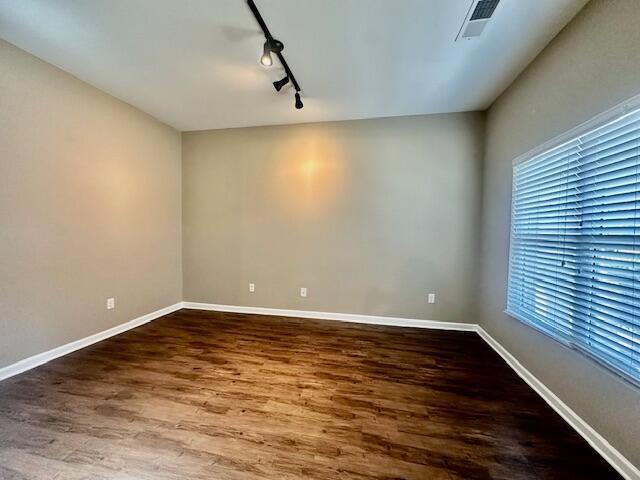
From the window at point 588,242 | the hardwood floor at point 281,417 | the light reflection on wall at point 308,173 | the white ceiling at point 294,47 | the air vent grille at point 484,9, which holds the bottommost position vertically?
the hardwood floor at point 281,417

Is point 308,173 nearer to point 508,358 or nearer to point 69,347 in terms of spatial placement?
point 508,358

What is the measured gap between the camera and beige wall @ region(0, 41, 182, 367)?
2.21 metres

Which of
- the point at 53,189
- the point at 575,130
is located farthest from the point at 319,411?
the point at 53,189

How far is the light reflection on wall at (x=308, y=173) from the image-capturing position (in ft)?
12.1

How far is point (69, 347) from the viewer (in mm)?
2656

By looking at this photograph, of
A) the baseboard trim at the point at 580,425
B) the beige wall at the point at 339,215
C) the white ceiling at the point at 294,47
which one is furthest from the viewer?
the beige wall at the point at 339,215

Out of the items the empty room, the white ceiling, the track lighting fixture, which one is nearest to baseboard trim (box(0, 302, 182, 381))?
the empty room

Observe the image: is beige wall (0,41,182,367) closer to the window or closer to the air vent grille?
the air vent grille

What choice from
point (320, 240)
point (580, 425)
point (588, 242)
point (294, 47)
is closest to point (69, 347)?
point (320, 240)

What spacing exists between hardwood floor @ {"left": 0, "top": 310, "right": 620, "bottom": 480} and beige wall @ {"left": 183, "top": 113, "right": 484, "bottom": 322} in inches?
39.2

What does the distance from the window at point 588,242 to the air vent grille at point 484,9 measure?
0.97 meters

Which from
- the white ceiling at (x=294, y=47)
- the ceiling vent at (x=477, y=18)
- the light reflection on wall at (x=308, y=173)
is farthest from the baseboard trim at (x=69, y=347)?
the ceiling vent at (x=477, y=18)

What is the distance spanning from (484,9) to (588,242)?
163cm

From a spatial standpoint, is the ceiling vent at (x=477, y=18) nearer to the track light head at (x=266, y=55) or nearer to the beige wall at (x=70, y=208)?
the track light head at (x=266, y=55)
